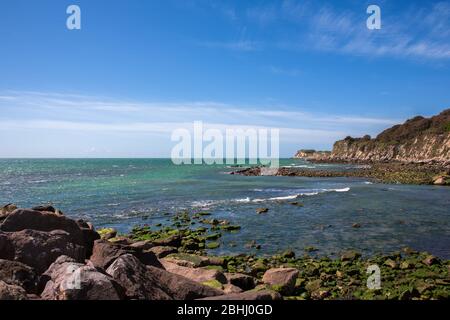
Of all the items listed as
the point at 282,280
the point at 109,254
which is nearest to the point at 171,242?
the point at 282,280

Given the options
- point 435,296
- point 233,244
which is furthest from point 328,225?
point 435,296

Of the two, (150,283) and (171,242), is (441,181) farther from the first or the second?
(150,283)

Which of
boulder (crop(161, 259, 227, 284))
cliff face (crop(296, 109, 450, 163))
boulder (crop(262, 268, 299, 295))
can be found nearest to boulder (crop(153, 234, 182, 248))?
boulder (crop(161, 259, 227, 284))

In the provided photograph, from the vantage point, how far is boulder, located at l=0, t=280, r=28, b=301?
312 inches

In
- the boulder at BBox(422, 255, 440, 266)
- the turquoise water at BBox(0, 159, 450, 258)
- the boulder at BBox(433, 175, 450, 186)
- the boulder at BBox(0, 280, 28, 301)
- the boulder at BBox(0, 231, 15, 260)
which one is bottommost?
the turquoise water at BBox(0, 159, 450, 258)

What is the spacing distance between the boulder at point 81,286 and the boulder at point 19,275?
440 millimetres

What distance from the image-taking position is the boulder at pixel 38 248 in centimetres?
1083

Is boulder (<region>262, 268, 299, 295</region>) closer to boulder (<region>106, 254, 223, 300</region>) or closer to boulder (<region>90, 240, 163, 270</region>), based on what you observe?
boulder (<region>106, 254, 223, 300</region>)

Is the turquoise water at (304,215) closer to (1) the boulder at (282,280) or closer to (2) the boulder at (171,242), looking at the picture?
(2) the boulder at (171,242)

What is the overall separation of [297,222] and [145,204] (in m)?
19.7

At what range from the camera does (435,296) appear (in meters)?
13.9

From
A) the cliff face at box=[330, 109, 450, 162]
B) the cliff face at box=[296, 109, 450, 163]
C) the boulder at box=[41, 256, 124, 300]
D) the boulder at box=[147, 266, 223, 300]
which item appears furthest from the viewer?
the cliff face at box=[330, 109, 450, 162]

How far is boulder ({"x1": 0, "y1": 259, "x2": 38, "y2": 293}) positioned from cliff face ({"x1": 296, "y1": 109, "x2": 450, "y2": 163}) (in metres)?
126

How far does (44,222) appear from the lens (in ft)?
44.2
